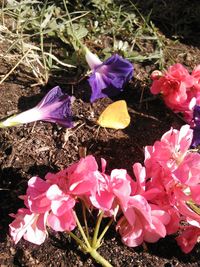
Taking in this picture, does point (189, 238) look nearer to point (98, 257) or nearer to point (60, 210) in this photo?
point (98, 257)

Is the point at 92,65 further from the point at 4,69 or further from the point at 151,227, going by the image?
the point at 151,227

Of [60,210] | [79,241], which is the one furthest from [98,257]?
[60,210]

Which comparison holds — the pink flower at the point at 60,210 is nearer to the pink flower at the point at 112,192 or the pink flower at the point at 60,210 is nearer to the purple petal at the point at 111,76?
the pink flower at the point at 112,192

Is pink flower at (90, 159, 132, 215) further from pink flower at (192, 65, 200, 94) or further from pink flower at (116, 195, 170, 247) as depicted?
pink flower at (192, 65, 200, 94)

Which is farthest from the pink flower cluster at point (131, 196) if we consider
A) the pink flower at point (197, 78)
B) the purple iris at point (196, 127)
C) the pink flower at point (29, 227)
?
the pink flower at point (197, 78)

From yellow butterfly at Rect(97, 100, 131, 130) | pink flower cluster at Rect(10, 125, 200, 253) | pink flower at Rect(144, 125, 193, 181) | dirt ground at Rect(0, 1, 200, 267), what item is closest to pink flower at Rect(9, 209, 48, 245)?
pink flower cluster at Rect(10, 125, 200, 253)
